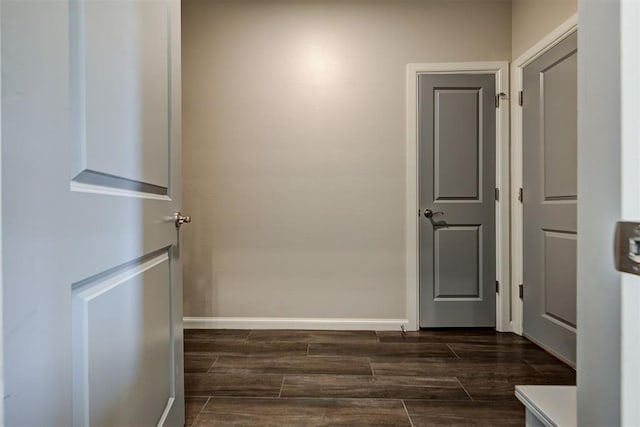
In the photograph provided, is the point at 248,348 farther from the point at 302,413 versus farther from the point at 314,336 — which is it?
the point at 302,413

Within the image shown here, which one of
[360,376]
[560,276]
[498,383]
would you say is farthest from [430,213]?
[360,376]

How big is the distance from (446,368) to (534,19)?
243 centimetres

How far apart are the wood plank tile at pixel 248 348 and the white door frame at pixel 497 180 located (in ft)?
3.16

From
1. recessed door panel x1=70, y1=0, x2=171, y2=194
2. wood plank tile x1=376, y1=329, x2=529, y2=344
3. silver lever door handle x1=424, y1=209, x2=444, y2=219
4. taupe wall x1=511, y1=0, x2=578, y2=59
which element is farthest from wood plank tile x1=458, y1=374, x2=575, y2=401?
taupe wall x1=511, y1=0, x2=578, y2=59

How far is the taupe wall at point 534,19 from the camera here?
80.7 inches

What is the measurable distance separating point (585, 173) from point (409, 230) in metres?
2.05

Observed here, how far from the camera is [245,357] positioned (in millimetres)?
2115

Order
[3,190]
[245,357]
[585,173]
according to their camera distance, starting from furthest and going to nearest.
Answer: [245,357] < [585,173] < [3,190]

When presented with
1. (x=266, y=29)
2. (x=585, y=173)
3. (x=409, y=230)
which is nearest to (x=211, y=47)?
(x=266, y=29)

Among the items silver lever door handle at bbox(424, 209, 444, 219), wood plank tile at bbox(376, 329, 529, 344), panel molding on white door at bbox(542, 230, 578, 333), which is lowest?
wood plank tile at bbox(376, 329, 529, 344)

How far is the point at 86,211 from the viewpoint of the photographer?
2.17ft

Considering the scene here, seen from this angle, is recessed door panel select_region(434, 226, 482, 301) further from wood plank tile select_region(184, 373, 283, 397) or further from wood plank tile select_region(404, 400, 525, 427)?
wood plank tile select_region(184, 373, 283, 397)

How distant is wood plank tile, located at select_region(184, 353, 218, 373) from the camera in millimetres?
1946

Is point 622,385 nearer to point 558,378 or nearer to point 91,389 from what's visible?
point 91,389
